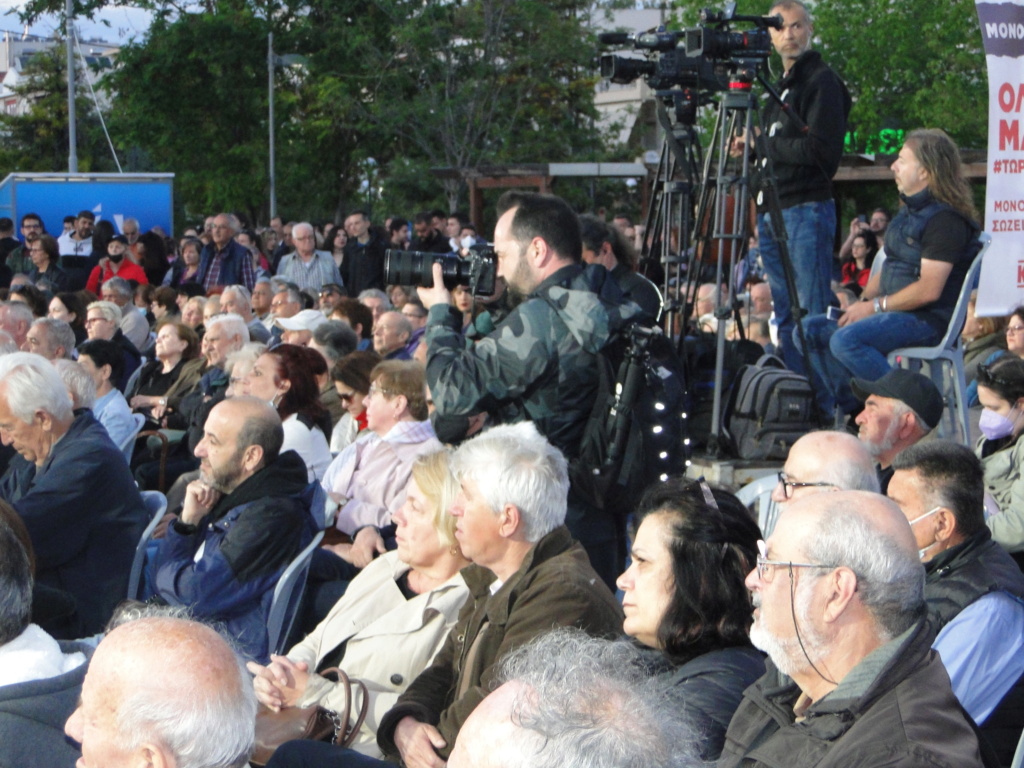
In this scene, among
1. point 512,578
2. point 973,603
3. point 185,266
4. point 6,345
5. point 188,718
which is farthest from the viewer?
point 185,266

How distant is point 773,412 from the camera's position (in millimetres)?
5250

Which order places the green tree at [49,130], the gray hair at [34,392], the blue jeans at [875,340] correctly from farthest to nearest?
1. the green tree at [49,130]
2. the blue jeans at [875,340]
3. the gray hair at [34,392]

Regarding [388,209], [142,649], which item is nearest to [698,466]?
[142,649]

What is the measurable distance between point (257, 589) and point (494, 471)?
1094 mm

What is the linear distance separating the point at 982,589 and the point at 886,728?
3.47ft

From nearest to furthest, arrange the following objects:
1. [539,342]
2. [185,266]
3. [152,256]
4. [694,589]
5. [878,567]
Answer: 1. [878,567]
2. [694,589]
3. [539,342]
4. [185,266]
5. [152,256]

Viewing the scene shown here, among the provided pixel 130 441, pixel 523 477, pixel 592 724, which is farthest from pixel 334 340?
pixel 592 724

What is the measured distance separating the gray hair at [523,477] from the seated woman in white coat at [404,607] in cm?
27

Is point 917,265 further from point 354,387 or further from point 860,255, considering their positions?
point 860,255

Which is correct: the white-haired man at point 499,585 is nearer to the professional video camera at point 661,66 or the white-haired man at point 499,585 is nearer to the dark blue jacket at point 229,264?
the professional video camera at point 661,66

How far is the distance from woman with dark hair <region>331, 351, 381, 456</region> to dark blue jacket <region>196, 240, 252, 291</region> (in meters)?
6.03

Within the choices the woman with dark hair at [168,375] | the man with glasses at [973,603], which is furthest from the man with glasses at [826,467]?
the woman with dark hair at [168,375]

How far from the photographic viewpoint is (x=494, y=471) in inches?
129

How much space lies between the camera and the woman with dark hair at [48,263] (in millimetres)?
12297
